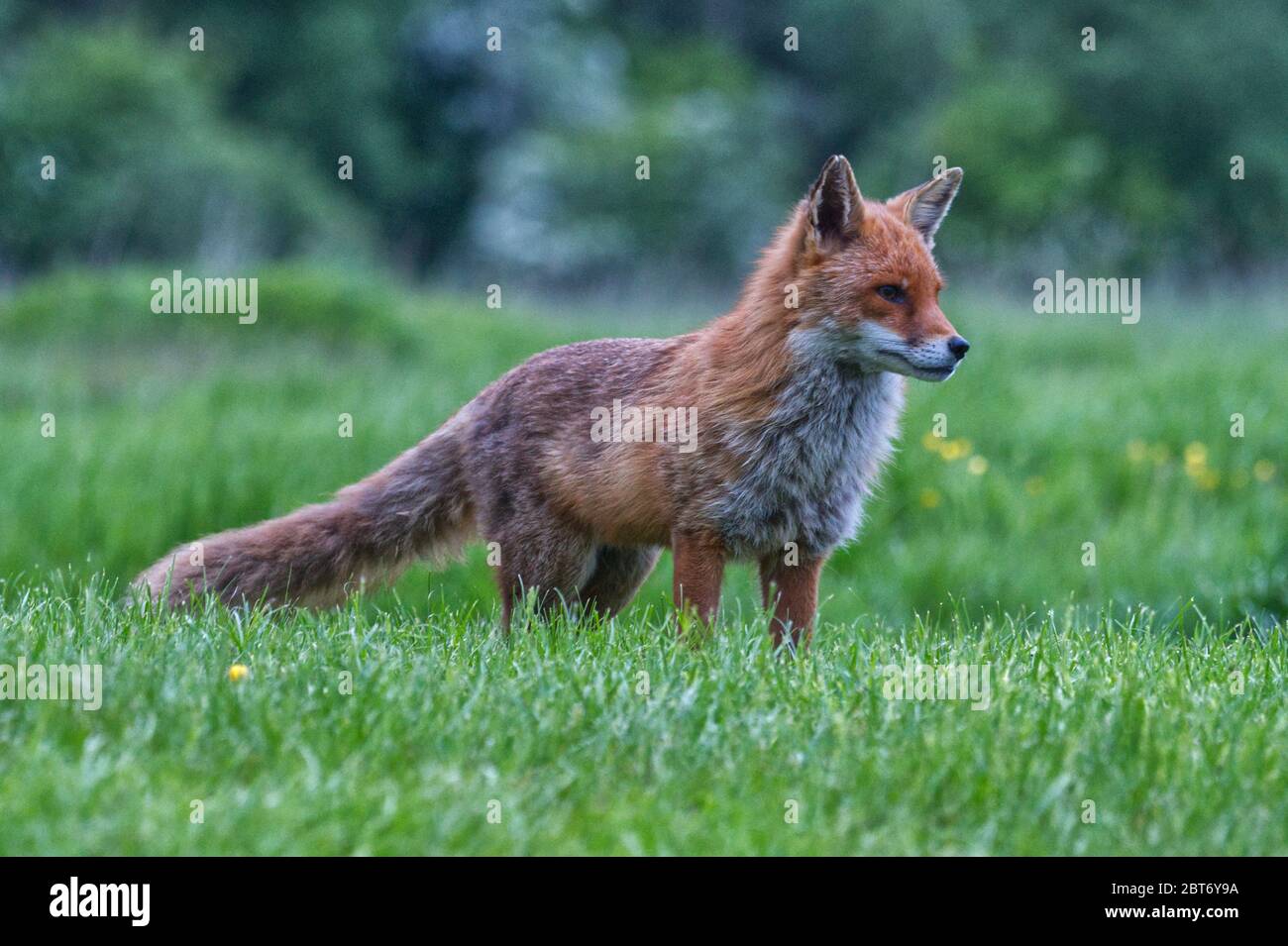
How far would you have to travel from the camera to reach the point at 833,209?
239 inches

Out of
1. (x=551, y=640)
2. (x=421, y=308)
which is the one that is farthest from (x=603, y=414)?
(x=421, y=308)

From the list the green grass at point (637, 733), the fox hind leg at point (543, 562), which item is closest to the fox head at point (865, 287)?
the green grass at point (637, 733)

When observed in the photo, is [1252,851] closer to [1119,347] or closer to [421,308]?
[1119,347]

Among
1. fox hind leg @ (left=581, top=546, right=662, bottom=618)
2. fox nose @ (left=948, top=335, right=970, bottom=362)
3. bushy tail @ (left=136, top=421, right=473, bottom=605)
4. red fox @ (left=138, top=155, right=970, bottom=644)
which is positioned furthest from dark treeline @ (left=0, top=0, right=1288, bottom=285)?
fox nose @ (left=948, top=335, right=970, bottom=362)

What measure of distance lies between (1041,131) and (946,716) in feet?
113

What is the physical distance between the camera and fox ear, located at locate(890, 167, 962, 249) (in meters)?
6.39

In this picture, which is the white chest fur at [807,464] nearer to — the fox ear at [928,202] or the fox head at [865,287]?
the fox head at [865,287]

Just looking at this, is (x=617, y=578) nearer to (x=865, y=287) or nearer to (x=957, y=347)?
(x=865, y=287)

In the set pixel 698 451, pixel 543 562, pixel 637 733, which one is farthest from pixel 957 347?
pixel 637 733

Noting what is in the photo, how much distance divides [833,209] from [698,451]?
1103 millimetres

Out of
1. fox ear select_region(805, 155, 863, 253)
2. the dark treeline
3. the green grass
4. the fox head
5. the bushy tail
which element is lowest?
the green grass

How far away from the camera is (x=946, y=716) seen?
15.0 ft

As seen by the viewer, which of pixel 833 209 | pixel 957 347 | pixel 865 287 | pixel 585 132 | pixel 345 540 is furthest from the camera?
pixel 585 132

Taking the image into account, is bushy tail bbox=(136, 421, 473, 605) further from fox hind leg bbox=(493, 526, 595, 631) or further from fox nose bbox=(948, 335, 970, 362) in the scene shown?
fox nose bbox=(948, 335, 970, 362)
